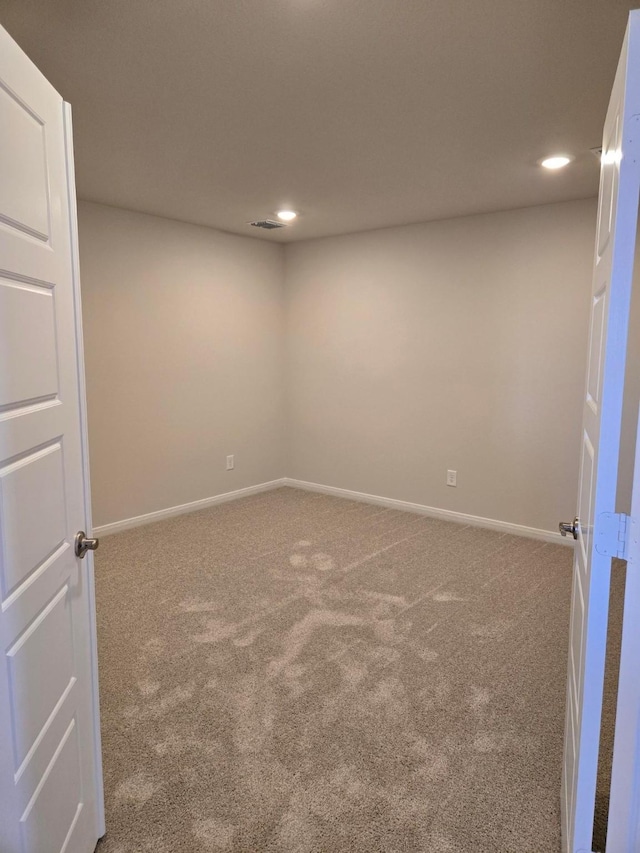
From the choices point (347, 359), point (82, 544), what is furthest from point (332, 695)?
point (347, 359)

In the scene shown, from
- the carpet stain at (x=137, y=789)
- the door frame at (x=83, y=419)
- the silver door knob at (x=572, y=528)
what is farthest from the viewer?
the carpet stain at (x=137, y=789)

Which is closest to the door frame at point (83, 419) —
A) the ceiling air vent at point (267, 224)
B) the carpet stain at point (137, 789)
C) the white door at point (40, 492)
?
the white door at point (40, 492)

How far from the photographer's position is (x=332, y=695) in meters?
2.36

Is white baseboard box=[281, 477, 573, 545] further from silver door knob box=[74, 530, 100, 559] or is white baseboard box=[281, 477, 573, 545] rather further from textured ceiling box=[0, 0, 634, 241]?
silver door knob box=[74, 530, 100, 559]

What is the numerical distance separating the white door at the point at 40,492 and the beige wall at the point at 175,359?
2.92m

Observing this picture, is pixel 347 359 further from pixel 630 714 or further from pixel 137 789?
pixel 630 714

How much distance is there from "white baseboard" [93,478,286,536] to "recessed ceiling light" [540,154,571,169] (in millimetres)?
3669

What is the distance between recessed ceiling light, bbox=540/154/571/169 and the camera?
119 inches

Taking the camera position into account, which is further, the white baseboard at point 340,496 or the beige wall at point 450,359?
the white baseboard at point 340,496

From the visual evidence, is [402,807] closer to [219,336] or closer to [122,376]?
[122,376]

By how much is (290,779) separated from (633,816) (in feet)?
3.67

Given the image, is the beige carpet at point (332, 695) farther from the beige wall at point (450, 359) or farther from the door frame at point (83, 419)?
the beige wall at point (450, 359)

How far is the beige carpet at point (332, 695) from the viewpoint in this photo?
174 centimetres

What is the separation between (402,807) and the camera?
179 cm
